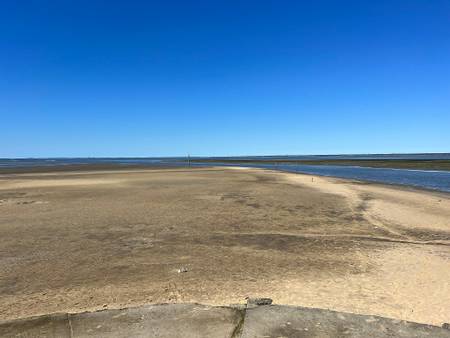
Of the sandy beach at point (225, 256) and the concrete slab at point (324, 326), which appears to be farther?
the sandy beach at point (225, 256)

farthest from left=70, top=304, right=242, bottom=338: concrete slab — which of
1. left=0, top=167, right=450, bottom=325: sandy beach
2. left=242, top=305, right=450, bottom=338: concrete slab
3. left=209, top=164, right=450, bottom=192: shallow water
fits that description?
left=209, top=164, right=450, bottom=192: shallow water

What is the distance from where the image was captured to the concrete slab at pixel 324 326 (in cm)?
482

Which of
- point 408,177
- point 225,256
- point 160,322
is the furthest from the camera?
point 408,177

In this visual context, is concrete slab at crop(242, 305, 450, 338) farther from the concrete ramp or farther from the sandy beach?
the sandy beach

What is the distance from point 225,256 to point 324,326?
4472 millimetres

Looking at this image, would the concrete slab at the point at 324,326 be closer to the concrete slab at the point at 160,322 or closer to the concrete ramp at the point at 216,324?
the concrete ramp at the point at 216,324

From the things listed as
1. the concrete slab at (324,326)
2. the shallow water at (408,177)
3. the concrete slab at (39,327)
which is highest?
the concrete slab at (39,327)

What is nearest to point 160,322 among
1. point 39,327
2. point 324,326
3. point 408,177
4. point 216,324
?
point 216,324

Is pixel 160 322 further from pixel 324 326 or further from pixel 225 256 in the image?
pixel 225 256

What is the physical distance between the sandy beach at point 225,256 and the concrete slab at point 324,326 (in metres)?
0.64

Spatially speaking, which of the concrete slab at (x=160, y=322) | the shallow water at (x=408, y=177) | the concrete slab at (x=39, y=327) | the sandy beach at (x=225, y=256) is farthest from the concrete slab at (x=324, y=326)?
the shallow water at (x=408, y=177)

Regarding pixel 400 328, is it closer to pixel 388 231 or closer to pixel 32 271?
pixel 32 271

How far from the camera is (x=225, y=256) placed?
30.5ft

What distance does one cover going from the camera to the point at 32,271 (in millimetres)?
7988
